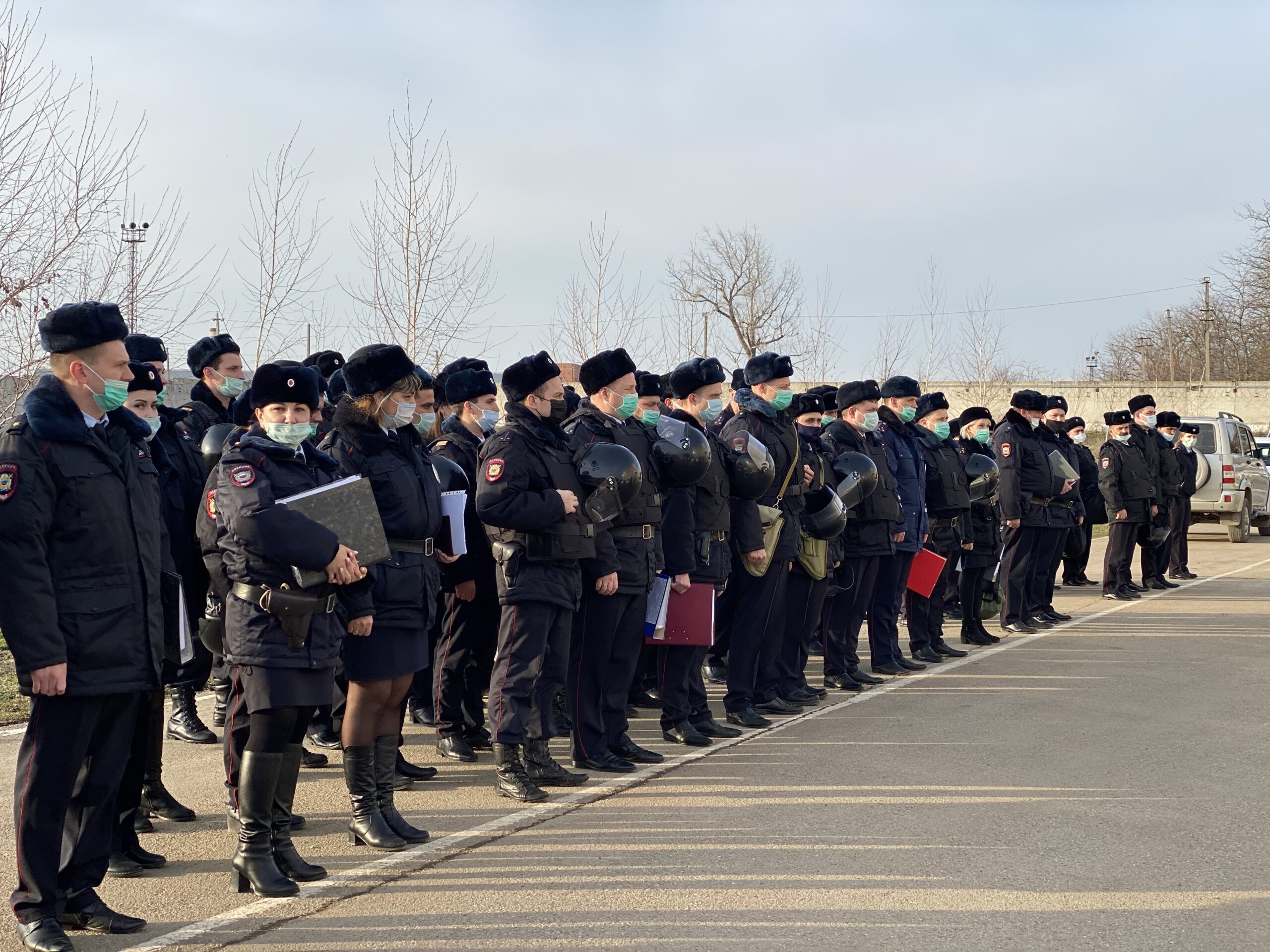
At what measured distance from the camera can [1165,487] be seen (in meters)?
16.6

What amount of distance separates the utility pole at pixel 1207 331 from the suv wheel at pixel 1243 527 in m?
34.9

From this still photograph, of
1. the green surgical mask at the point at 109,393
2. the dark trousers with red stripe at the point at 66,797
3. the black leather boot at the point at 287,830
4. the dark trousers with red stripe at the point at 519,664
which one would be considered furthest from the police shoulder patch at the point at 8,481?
the dark trousers with red stripe at the point at 519,664

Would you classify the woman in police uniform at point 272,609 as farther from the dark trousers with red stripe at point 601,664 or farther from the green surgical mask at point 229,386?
the green surgical mask at point 229,386

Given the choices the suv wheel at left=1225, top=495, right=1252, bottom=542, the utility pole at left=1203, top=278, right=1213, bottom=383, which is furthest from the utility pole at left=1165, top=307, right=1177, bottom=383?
the suv wheel at left=1225, top=495, right=1252, bottom=542

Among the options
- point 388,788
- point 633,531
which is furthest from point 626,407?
point 388,788

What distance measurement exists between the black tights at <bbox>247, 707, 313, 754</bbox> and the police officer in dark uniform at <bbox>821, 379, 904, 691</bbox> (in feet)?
17.9

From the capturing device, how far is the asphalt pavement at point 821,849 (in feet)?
15.0

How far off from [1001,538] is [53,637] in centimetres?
1053

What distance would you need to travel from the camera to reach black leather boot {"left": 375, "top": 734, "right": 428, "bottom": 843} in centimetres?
568

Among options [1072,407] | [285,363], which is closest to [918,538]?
[285,363]

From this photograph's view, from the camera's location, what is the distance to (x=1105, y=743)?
25.2 ft

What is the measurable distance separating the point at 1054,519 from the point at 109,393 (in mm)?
A: 10257

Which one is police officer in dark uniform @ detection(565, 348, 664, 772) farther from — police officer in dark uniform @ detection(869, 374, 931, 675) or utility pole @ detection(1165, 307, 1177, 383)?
utility pole @ detection(1165, 307, 1177, 383)

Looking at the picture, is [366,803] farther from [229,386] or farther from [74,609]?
[229,386]
